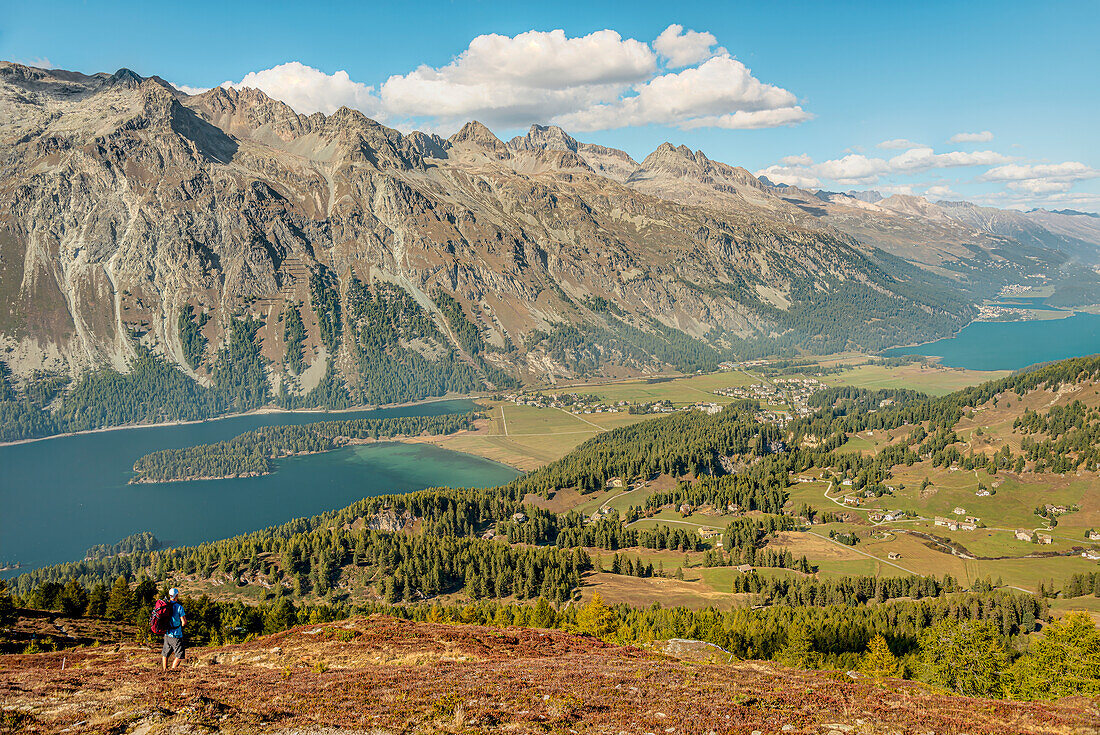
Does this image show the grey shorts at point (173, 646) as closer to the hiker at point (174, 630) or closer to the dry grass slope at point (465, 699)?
the hiker at point (174, 630)

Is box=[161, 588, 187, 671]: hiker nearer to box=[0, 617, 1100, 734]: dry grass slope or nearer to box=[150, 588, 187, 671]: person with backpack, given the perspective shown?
box=[150, 588, 187, 671]: person with backpack

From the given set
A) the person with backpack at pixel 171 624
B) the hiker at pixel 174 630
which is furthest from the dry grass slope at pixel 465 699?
the person with backpack at pixel 171 624

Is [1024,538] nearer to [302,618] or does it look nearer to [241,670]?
[302,618]

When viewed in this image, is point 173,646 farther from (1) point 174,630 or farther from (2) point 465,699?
(2) point 465,699

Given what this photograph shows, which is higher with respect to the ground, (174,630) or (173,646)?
(174,630)

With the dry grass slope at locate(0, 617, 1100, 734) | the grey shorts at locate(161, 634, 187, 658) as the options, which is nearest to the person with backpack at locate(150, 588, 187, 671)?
the grey shorts at locate(161, 634, 187, 658)

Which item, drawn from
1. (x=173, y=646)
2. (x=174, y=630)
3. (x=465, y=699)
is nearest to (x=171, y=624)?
(x=174, y=630)

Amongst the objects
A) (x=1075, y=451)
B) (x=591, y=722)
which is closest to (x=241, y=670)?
(x=591, y=722)
